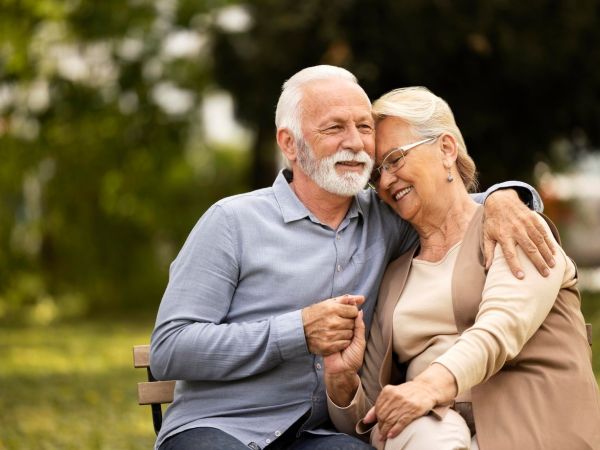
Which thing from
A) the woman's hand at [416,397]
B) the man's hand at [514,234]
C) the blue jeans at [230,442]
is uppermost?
the man's hand at [514,234]

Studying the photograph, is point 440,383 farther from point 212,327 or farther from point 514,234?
point 212,327

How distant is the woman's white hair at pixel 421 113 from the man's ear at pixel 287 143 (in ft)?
0.99

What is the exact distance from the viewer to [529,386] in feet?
10.8

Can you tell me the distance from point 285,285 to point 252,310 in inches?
5.3

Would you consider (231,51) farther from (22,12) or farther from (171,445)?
(171,445)

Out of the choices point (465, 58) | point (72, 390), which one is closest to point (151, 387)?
point (72, 390)

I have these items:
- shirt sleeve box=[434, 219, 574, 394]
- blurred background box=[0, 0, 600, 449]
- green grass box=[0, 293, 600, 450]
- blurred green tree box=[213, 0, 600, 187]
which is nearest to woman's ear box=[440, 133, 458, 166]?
shirt sleeve box=[434, 219, 574, 394]

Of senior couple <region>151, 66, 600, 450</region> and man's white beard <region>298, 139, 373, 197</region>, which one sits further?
man's white beard <region>298, 139, 373, 197</region>

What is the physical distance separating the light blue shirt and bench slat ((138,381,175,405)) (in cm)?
17

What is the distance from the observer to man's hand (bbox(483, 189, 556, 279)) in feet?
10.9

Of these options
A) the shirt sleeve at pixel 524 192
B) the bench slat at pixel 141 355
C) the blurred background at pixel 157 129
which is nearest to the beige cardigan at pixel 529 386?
the shirt sleeve at pixel 524 192

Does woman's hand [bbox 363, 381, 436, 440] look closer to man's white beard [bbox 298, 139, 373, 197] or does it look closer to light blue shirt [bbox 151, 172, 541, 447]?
light blue shirt [bbox 151, 172, 541, 447]

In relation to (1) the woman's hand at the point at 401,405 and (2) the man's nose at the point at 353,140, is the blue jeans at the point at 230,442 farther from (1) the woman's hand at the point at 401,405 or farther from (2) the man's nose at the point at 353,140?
(2) the man's nose at the point at 353,140

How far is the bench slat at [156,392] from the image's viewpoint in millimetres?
3805
